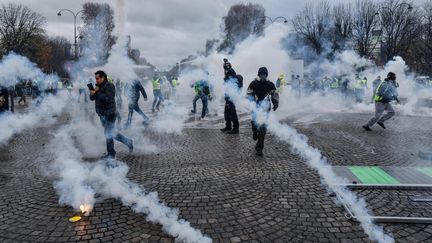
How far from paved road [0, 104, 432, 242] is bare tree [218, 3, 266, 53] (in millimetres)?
19094

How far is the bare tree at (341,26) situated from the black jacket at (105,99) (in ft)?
112

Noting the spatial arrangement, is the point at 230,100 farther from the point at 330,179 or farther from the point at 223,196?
the point at 223,196

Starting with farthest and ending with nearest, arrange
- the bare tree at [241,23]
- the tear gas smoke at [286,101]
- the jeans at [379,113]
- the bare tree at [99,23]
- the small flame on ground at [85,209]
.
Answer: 1. the bare tree at [241,23]
2. the bare tree at [99,23]
3. the jeans at [379,113]
4. the tear gas smoke at [286,101]
5. the small flame on ground at [85,209]

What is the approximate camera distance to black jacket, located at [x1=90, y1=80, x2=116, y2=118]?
23.2ft

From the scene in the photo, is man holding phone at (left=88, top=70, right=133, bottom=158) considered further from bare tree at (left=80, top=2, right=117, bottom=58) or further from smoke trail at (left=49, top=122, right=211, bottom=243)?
bare tree at (left=80, top=2, right=117, bottom=58)

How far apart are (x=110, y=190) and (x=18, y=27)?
2980 centimetres

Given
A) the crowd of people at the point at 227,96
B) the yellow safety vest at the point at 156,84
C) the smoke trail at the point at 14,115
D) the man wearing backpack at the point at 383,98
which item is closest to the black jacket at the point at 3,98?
the crowd of people at the point at 227,96

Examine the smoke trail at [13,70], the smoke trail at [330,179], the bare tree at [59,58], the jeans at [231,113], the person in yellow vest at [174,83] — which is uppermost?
the bare tree at [59,58]

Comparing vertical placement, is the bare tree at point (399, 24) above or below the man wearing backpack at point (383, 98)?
above

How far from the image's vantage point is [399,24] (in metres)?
39.7

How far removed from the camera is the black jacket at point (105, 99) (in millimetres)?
7086

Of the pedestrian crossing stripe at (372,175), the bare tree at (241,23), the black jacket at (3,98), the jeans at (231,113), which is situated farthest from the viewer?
the bare tree at (241,23)

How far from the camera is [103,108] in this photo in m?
7.18

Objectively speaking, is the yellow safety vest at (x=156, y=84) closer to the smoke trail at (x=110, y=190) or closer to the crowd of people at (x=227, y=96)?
the crowd of people at (x=227, y=96)
